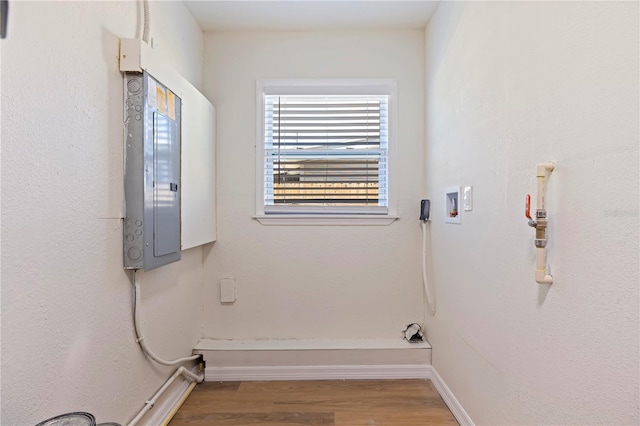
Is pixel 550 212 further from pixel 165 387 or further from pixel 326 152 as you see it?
pixel 165 387

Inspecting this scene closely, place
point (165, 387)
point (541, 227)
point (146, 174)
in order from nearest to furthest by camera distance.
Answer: point (541, 227) → point (146, 174) → point (165, 387)

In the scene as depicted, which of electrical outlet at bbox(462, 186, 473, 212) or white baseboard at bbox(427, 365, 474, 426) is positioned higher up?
electrical outlet at bbox(462, 186, 473, 212)

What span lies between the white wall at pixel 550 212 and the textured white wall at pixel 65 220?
1505 mm

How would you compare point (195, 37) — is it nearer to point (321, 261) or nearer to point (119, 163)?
point (119, 163)

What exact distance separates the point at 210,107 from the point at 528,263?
1.96m

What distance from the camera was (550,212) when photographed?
1045mm

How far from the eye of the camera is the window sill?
7.56ft

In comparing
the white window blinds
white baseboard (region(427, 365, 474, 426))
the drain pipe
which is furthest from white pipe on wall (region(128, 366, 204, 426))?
the drain pipe

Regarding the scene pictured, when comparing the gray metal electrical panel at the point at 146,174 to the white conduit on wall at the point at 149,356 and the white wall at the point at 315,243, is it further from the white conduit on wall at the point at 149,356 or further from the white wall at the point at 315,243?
the white wall at the point at 315,243

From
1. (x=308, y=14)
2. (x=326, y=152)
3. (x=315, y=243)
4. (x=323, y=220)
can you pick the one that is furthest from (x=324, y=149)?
(x=308, y=14)

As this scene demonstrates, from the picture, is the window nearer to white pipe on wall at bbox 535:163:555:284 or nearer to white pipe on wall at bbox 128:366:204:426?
white pipe on wall at bbox 128:366:204:426

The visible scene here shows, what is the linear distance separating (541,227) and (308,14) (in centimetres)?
185

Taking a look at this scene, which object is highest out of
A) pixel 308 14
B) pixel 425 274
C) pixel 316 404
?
pixel 308 14

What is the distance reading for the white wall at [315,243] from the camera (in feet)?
7.57
